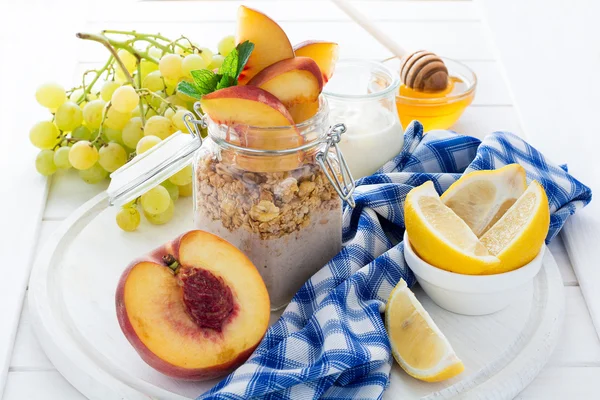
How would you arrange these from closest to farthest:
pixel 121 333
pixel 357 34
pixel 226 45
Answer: pixel 121 333, pixel 226 45, pixel 357 34

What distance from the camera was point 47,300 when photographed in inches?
42.1

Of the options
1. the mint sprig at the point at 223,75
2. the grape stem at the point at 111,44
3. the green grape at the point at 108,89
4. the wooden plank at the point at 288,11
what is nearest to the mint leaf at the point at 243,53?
the mint sprig at the point at 223,75

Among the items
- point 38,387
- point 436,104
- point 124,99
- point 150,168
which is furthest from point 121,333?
point 436,104

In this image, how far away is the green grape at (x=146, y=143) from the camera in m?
1.22

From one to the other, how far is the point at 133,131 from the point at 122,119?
0.03 meters

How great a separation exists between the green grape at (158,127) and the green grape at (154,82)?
0.40 feet

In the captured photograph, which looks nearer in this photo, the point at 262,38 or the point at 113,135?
the point at 262,38

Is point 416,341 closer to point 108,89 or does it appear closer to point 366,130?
point 366,130

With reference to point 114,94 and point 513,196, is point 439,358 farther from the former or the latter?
point 114,94

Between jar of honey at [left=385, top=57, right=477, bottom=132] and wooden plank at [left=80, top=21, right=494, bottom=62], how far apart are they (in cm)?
31

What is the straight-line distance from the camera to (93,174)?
4.37 ft

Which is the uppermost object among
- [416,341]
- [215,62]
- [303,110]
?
[303,110]

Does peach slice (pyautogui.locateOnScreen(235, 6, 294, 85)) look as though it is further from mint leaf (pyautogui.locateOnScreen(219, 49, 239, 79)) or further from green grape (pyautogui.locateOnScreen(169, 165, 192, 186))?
green grape (pyautogui.locateOnScreen(169, 165, 192, 186))

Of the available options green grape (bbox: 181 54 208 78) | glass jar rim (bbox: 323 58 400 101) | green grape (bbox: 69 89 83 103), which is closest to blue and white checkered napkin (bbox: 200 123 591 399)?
glass jar rim (bbox: 323 58 400 101)
